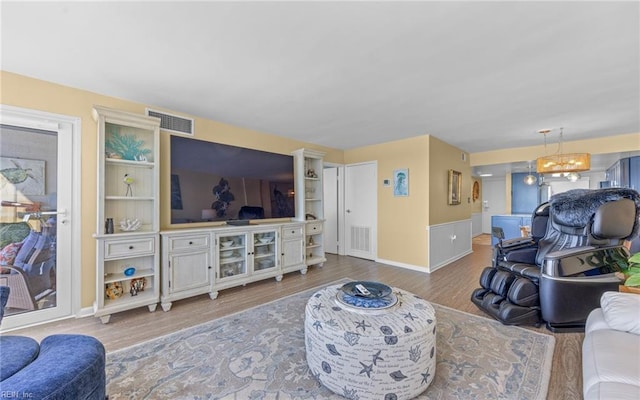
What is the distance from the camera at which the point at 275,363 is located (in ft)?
6.11

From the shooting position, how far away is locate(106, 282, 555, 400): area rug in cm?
159

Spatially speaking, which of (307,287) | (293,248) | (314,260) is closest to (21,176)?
(293,248)

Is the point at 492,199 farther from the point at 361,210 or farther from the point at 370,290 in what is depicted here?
the point at 370,290

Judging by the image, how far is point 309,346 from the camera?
5.69 feet

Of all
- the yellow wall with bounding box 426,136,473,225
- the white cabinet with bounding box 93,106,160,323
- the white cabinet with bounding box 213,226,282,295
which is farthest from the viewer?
the yellow wall with bounding box 426,136,473,225

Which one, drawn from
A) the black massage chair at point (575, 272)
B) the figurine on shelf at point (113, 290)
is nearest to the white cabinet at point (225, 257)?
the figurine on shelf at point (113, 290)

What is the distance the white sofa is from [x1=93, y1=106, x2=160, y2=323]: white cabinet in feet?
11.0

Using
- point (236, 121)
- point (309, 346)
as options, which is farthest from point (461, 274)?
point (236, 121)

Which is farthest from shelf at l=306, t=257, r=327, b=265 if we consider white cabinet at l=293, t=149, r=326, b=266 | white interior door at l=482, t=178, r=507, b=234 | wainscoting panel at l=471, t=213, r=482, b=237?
white interior door at l=482, t=178, r=507, b=234

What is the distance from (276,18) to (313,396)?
2.31m

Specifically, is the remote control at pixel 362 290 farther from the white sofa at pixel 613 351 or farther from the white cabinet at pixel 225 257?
the white cabinet at pixel 225 257

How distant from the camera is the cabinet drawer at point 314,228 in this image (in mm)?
4336

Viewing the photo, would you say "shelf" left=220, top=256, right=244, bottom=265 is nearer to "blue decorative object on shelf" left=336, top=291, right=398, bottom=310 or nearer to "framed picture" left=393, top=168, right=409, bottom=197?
"blue decorative object on shelf" left=336, top=291, right=398, bottom=310

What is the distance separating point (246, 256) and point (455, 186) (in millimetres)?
4172
